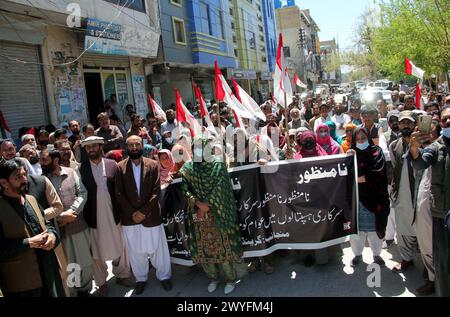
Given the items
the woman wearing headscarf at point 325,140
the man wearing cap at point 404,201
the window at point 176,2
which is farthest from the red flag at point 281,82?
the window at point 176,2

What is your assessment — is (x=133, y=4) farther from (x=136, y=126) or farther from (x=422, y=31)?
(x=422, y=31)

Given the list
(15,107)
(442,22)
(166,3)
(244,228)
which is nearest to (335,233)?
(244,228)

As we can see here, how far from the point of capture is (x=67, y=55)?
10.1 meters

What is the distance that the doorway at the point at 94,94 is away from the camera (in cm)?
1109

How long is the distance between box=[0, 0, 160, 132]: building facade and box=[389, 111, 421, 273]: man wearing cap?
7328 mm

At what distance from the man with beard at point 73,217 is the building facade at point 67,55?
16.4ft

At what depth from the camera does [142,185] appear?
4238 millimetres

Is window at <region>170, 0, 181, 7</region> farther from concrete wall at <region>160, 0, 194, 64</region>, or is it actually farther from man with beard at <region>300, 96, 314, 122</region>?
man with beard at <region>300, 96, 314, 122</region>

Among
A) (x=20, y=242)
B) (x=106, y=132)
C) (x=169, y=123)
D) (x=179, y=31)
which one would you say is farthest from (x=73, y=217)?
(x=179, y=31)

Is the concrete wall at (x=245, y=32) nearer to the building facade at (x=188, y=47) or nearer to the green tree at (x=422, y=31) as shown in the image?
the building facade at (x=188, y=47)

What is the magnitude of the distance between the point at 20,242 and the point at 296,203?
9.03ft
